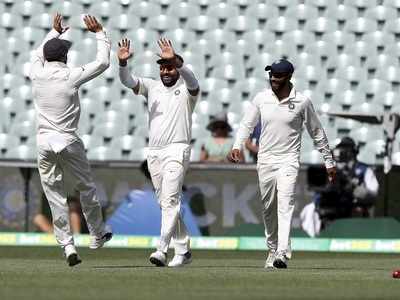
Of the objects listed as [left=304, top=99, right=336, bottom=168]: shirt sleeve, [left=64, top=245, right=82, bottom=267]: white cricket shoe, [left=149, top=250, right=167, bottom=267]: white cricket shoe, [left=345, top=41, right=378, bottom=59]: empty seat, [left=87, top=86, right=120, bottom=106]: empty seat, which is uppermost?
[left=345, top=41, right=378, bottom=59]: empty seat

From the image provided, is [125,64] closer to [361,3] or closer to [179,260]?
[179,260]

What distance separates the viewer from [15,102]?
2034 centimetres

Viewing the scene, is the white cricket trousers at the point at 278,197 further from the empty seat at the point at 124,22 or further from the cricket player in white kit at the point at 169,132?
the empty seat at the point at 124,22

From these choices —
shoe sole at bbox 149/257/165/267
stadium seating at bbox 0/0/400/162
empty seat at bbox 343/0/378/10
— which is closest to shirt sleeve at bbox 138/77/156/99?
shoe sole at bbox 149/257/165/267

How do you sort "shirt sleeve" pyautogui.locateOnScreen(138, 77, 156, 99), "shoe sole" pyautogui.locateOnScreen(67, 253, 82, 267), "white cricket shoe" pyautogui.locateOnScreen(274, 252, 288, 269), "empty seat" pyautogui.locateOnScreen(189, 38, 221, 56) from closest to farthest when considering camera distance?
1. "shoe sole" pyautogui.locateOnScreen(67, 253, 82, 267)
2. "white cricket shoe" pyautogui.locateOnScreen(274, 252, 288, 269)
3. "shirt sleeve" pyautogui.locateOnScreen(138, 77, 156, 99)
4. "empty seat" pyautogui.locateOnScreen(189, 38, 221, 56)

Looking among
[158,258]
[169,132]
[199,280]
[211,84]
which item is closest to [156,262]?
[158,258]

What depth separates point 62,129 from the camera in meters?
11.4

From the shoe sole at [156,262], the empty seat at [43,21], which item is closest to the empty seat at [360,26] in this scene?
the empty seat at [43,21]

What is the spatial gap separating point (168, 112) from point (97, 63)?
104 cm

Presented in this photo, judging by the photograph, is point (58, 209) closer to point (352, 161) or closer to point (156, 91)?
point (156, 91)

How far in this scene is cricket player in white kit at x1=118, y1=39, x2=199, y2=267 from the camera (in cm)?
1187

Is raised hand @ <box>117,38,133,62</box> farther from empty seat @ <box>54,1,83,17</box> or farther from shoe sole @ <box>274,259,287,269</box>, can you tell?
empty seat @ <box>54,1,83,17</box>

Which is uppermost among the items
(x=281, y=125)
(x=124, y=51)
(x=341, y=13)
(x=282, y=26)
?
(x=341, y=13)

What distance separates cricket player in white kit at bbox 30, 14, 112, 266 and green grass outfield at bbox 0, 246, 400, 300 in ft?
1.49
